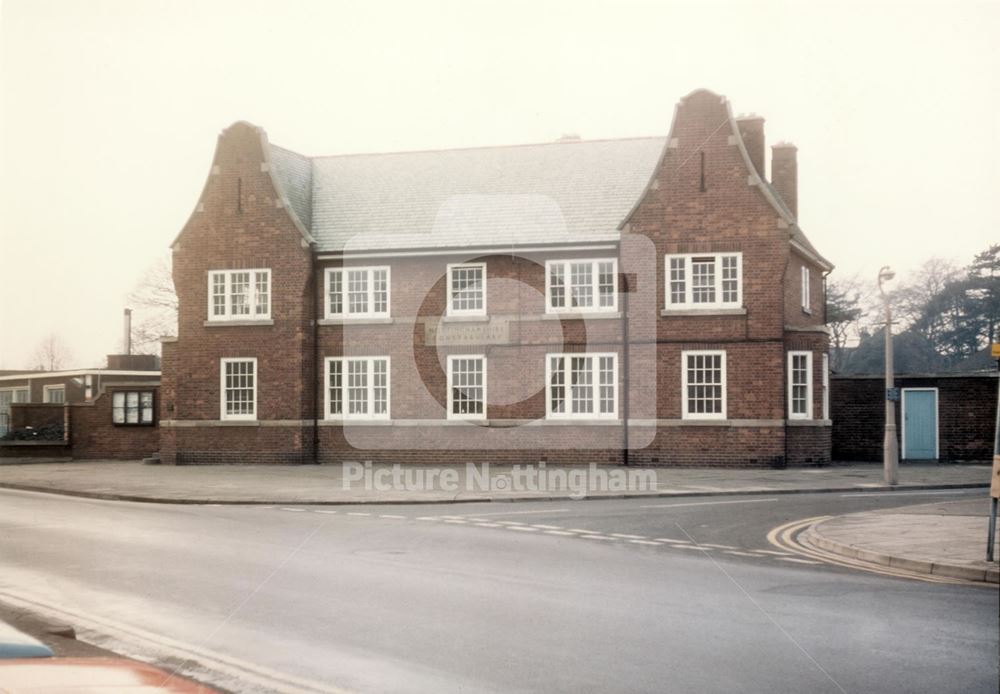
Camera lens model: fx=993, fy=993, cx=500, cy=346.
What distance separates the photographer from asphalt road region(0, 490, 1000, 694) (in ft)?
23.5

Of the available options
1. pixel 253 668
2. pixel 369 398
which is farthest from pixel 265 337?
pixel 253 668

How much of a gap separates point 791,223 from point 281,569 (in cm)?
2160

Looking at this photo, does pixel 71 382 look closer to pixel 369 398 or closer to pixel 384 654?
pixel 369 398

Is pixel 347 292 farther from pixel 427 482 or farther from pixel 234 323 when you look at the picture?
pixel 427 482

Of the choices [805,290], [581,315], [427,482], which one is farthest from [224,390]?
[805,290]

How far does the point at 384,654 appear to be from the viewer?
25.3 ft

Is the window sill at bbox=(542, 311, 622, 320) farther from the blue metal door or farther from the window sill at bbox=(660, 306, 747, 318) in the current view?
the blue metal door

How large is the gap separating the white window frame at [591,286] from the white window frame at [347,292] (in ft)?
17.2

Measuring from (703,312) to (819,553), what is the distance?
53.9ft

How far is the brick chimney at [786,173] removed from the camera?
3553cm

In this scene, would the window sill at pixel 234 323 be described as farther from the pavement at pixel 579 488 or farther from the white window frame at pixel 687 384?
the white window frame at pixel 687 384

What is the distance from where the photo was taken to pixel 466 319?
31375 mm

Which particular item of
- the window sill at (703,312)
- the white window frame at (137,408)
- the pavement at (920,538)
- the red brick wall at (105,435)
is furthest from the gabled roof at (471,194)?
the pavement at (920,538)

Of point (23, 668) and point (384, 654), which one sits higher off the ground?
point (23, 668)
